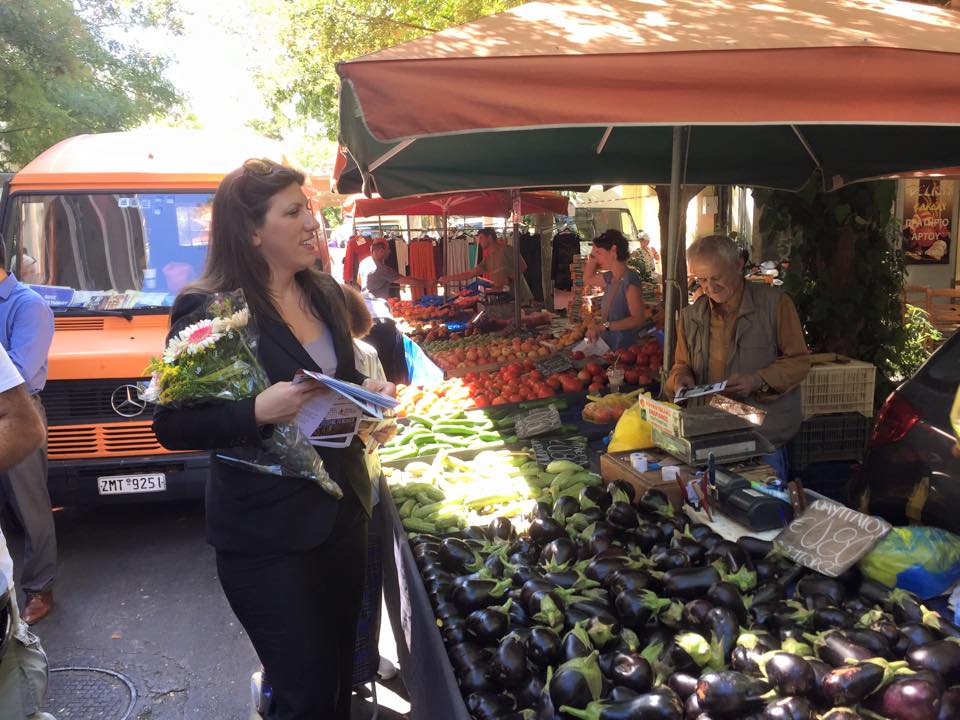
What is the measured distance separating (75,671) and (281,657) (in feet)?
7.76

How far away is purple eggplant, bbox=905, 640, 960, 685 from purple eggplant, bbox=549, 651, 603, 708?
808 mm

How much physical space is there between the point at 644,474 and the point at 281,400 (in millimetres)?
1956

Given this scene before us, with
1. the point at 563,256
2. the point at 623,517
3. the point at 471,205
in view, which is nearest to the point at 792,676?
the point at 623,517

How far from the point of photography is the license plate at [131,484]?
17.0ft

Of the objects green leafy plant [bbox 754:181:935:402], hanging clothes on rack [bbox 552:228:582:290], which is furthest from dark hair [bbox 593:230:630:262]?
hanging clothes on rack [bbox 552:228:582:290]

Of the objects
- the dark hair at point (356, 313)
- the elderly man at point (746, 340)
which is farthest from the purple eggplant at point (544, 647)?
the elderly man at point (746, 340)

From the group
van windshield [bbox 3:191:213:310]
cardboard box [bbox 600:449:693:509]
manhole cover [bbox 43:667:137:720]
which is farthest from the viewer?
van windshield [bbox 3:191:213:310]

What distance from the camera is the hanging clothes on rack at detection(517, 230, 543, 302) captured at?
57.6ft

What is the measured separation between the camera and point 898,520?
337 centimetres

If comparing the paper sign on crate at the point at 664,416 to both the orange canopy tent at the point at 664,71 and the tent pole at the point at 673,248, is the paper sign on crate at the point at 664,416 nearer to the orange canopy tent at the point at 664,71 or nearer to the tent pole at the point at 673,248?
the tent pole at the point at 673,248

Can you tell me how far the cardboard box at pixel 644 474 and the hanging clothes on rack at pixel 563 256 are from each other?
44.6ft

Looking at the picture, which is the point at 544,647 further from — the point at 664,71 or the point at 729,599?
the point at 664,71

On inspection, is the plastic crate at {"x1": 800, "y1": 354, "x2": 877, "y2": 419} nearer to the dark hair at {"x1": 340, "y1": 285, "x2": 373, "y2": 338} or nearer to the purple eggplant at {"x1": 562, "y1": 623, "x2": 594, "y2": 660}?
the purple eggplant at {"x1": 562, "y1": 623, "x2": 594, "y2": 660}

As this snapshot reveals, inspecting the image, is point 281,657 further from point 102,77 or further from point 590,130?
point 102,77
